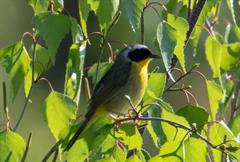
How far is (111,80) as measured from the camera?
3.31 m

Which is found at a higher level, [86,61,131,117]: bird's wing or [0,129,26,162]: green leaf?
[0,129,26,162]: green leaf

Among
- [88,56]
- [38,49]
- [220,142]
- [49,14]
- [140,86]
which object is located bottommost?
[88,56]

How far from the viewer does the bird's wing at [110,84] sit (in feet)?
10.4

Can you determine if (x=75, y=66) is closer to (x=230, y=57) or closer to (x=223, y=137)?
(x=223, y=137)

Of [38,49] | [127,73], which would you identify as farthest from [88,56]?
[38,49]

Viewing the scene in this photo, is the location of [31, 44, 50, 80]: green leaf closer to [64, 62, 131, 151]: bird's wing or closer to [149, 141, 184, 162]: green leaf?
[64, 62, 131, 151]: bird's wing

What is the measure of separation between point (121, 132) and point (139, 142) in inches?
3.0

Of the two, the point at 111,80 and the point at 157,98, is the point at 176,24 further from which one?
the point at 111,80

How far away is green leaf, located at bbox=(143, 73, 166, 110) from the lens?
8.27 ft

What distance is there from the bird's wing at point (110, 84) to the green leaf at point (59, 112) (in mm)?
540

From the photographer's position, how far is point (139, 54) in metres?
3.53

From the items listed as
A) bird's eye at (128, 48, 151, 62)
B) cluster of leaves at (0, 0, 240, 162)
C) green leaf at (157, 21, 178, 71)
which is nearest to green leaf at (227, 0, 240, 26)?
cluster of leaves at (0, 0, 240, 162)

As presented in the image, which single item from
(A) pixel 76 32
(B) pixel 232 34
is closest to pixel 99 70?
(A) pixel 76 32

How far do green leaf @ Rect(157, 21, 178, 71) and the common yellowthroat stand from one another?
2.08ft
